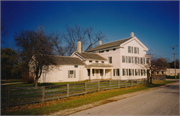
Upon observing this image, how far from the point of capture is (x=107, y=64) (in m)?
31.5

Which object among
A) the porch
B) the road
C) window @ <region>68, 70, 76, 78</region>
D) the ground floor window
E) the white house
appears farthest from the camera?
the ground floor window

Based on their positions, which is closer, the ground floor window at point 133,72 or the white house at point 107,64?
the white house at point 107,64

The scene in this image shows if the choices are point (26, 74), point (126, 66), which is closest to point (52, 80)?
point (26, 74)

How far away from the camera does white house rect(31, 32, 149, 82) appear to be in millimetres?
25641

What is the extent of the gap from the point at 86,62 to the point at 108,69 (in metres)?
6.00

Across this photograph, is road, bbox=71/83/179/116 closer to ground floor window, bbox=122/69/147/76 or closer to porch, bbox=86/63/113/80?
porch, bbox=86/63/113/80

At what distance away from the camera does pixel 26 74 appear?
2438 centimetres

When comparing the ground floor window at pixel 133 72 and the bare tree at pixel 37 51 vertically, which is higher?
the bare tree at pixel 37 51

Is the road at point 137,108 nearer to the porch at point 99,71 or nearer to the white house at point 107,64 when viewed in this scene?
the white house at point 107,64

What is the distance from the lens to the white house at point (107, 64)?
25.6 metres

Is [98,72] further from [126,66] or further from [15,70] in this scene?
[15,70]

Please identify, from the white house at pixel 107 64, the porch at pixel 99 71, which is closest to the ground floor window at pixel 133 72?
the white house at pixel 107 64

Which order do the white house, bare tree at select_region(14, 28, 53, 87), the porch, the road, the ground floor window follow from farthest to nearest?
the ground floor window → the porch → the white house → bare tree at select_region(14, 28, 53, 87) → the road

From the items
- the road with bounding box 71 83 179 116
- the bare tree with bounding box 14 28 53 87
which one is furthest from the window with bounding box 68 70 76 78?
the road with bounding box 71 83 179 116
